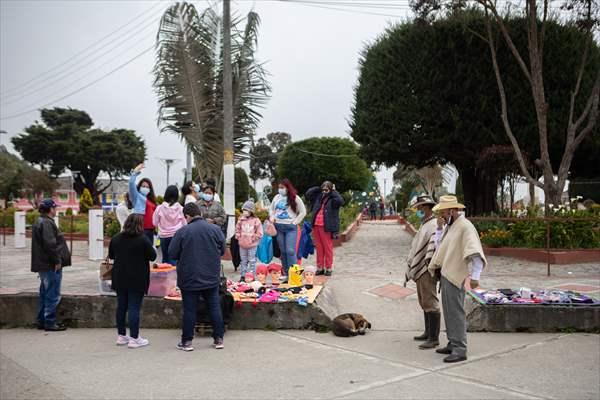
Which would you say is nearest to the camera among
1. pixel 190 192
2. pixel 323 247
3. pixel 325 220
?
pixel 190 192

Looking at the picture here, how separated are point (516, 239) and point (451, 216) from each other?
881cm

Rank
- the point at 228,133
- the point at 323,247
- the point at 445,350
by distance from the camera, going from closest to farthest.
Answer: the point at 445,350, the point at 323,247, the point at 228,133

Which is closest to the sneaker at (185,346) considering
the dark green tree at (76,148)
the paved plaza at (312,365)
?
the paved plaza at (312,365)

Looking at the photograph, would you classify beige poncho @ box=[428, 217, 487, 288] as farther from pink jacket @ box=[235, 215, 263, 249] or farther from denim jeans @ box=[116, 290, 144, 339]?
pink jacket @ box=[235, 215, 263, 249]

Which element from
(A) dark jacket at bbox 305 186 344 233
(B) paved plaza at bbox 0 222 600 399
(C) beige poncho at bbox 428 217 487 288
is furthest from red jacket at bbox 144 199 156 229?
(C) beige poncho at bbox 428 217 487 288

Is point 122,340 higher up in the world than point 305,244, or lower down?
lower down

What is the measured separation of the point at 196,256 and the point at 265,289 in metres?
2.04

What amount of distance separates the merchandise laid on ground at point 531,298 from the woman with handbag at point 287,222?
3.16 meters

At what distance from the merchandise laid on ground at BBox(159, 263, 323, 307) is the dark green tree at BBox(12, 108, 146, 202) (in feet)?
185

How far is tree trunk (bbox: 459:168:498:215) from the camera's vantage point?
67.6 ft

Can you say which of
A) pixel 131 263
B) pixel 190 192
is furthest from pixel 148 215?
pixel 131 263

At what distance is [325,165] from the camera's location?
50.3 metres

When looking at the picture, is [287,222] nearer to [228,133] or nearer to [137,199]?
[137,199]

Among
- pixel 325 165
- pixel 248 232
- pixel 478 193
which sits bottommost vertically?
pixel 248 232
